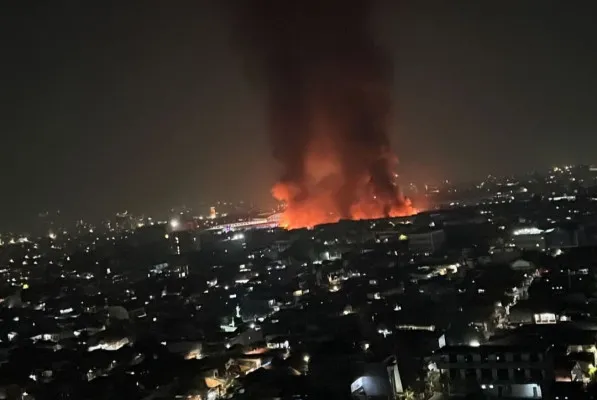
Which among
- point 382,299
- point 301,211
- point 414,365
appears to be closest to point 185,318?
point 382,299

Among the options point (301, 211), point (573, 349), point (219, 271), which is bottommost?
point (573, 349)

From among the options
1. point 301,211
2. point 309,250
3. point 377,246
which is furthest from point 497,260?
point 301,211

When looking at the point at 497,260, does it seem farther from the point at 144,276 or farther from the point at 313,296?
the point at 144,276

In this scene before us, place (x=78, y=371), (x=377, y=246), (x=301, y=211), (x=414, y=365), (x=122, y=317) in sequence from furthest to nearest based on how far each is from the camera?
(x=301, y=211), (x=377, y=246), (x=122, y=317), (x=78, y=371), (x=414, y=365)

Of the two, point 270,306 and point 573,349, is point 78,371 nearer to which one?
point 270,306

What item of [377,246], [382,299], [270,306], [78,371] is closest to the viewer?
[78,371]

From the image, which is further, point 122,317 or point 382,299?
point 122,317

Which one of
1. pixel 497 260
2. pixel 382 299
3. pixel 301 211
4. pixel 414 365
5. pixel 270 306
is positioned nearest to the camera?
pixel 414 365

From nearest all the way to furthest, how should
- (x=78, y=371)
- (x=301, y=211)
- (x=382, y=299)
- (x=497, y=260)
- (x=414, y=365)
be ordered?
(x=414, y=365) → (x=78, y=371) → (x=382, y=299) → (x=497, y=260) → (x=301, y=211)

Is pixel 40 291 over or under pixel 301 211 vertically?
under
